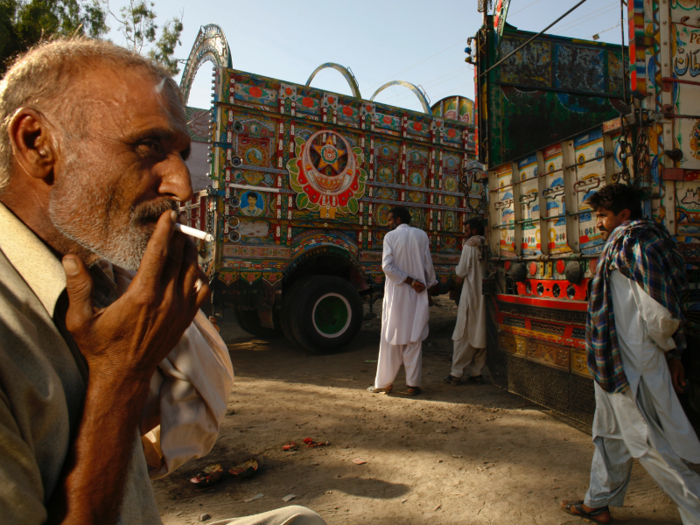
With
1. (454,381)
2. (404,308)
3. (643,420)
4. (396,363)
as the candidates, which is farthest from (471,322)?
(643,420)

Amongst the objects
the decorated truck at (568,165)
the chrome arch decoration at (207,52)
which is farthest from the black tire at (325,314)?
the chrome arch decoration at (207,52)

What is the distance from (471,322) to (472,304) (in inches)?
7.5

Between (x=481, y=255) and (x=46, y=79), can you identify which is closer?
(x=46, y=79)

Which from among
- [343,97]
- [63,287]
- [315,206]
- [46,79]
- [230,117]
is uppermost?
[343,97]

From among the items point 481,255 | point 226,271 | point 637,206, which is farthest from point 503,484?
point 226,271

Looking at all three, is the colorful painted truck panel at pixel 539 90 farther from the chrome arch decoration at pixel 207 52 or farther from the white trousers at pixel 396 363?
the chrome arch decoration at pixel 207 52

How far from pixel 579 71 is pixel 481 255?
7.78ft

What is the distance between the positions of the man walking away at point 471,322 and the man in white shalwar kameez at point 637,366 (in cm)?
247

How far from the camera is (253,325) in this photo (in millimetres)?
7238

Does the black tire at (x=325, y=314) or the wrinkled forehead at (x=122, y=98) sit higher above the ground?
the wrinkled forehead at (x=122, y=98)

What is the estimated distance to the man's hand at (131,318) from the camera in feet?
2.20

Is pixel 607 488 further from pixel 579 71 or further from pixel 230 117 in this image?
pixel 230 117

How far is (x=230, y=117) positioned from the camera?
5523mm

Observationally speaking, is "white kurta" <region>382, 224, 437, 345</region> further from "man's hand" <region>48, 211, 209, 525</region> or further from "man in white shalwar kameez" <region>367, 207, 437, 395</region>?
"man's hand" <region>48, 211, 209, 525</region>
